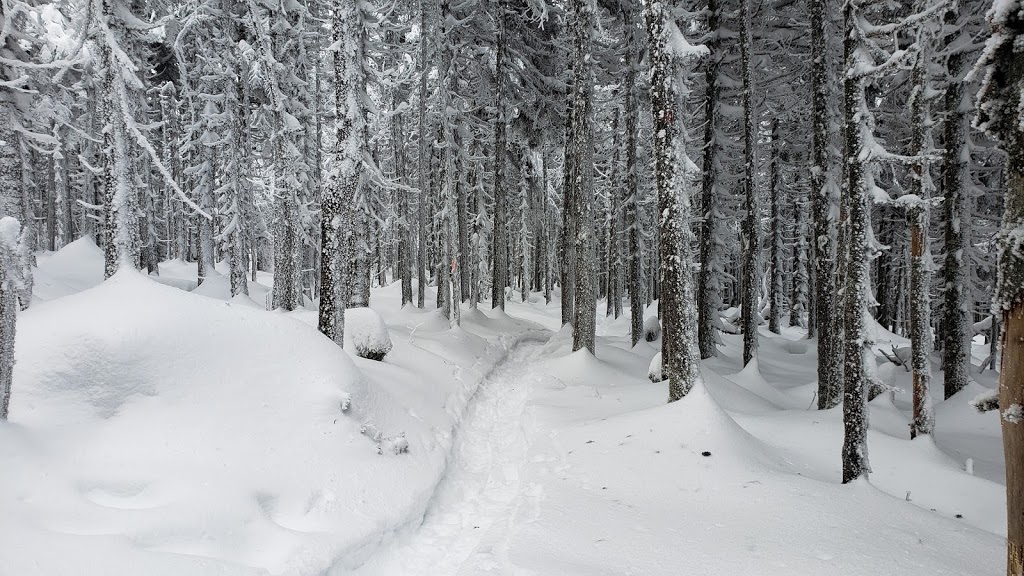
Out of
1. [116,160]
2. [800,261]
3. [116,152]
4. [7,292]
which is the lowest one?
[7,292]

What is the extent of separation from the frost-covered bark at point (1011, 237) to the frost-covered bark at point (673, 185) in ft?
17.0

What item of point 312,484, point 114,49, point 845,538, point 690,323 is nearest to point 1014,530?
point 845,538

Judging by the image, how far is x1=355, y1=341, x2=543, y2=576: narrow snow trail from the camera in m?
5.00

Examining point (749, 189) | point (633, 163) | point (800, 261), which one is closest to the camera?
point (749, 189)

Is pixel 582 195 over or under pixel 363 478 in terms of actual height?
over

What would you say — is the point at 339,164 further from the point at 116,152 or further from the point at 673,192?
the point at 673,192

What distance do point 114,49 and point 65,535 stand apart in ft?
23.6

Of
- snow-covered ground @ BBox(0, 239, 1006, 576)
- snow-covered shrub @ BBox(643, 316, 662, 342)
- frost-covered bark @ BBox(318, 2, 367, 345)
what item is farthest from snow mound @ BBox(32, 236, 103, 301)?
snow-covered shrub @ BBox(643, 316, 662, 342)

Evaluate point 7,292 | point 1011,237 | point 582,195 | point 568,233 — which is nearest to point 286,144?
point 582,195

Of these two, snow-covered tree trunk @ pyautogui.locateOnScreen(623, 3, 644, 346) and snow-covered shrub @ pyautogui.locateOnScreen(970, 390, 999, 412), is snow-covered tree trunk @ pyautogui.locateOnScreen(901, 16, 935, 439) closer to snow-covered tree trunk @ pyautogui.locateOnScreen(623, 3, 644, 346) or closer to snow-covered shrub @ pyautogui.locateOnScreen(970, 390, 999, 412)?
snow-covered shrub @ pyautogui.locateOnScreen(970, 390, 999, 412)

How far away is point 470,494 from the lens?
6.71m

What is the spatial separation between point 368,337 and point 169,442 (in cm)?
586

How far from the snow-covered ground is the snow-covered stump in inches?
17.7

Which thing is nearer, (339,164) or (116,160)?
(116,160)
